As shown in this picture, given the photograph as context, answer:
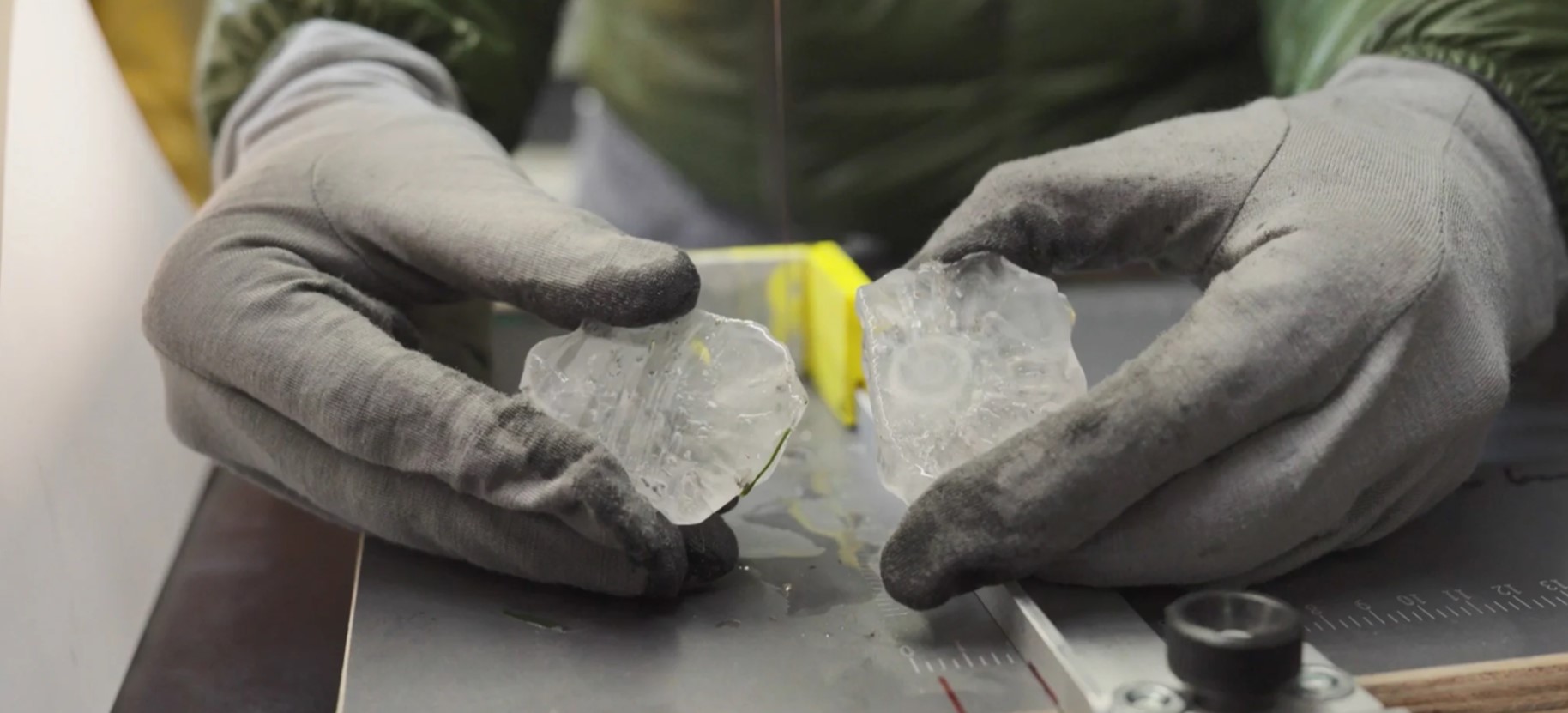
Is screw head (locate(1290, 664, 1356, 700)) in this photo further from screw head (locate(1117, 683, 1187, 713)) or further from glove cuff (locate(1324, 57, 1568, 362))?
glove cuff (locate(1324, 57, 1568, 362))

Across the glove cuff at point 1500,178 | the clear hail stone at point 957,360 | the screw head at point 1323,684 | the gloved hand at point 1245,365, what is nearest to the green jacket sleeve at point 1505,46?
the glove cuff at point 1500,178

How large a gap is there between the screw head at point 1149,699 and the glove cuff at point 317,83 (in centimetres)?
65

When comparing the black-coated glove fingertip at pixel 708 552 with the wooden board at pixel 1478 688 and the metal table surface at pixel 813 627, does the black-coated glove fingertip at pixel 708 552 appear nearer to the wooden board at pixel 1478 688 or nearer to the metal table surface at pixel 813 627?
the metal table surface at pixel 813 627

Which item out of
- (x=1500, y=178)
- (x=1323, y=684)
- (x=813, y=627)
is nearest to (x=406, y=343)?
(x=813, y=627)

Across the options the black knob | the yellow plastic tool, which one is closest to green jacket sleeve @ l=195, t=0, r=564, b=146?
the yellow plastic tool

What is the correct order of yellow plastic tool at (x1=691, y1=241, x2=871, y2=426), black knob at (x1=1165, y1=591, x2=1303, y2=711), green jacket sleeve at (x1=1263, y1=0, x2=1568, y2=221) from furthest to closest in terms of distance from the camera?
1. yellow plastic tool at (x1=691, y1=241, x2=871, y2=426)
2. green jacket sleeve at (x1=1263, y1=0, x2=1568, y2=221)
3. black knob at (x1=1165, y1=591, x2=1303, y2=711)

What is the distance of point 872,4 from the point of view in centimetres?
115

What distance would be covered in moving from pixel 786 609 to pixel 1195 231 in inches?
11.8

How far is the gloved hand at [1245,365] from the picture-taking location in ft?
1.85

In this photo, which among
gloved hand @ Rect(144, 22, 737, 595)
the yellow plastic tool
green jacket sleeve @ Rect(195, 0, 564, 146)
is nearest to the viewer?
gloved hand @ Rect(144, 22, 737, 595)

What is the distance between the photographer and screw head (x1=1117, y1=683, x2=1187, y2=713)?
0.49m

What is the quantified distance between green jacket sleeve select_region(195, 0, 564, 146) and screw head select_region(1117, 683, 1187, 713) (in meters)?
0.83

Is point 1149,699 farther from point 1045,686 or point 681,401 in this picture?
point 681,401

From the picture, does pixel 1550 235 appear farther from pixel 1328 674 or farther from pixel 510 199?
pixel 510 199
